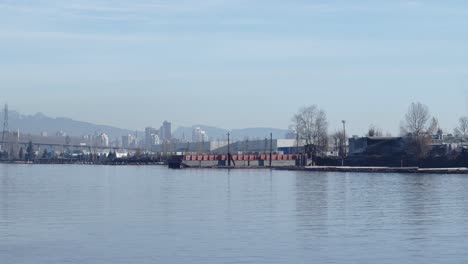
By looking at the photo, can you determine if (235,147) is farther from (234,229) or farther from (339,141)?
(234,229)

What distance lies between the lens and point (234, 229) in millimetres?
25109

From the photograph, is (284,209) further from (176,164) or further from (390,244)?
(176,164)

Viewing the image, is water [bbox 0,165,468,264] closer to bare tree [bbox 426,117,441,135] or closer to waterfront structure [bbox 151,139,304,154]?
bare tree [bbox 426,117,441,135]

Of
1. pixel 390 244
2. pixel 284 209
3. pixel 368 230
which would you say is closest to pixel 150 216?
pixel 284 209

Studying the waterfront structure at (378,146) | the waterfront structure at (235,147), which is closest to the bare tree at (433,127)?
the waterfront structure at (378,146)

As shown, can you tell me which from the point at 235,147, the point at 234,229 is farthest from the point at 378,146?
the point at 235,147

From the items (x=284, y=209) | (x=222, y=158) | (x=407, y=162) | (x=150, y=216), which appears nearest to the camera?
(x=150, y=216)

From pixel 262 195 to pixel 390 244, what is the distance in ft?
62.6

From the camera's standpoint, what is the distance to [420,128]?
8444 centimetres

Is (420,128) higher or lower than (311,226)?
higher

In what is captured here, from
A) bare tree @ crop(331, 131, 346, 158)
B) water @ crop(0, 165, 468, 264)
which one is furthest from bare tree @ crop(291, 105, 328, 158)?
water @ crop(0, 165, 468, 264)

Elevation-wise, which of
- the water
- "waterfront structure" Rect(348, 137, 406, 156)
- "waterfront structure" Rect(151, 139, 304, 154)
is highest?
"waterfront structure" Rect(151, 139, 304, 154)

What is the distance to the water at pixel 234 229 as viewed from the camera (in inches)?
794

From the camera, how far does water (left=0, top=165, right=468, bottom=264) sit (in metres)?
20.2
